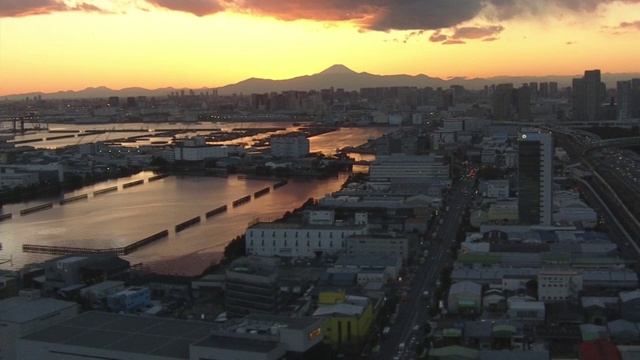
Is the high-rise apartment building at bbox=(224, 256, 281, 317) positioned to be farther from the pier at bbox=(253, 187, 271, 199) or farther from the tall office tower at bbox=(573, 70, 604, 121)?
the tall office tower at bbox=(573, 70, 604, 121)

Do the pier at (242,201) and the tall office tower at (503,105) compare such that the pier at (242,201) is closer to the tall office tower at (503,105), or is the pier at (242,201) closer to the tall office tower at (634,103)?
the tall office tower at (503,105)

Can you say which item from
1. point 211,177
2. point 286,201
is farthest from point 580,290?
point 211,177

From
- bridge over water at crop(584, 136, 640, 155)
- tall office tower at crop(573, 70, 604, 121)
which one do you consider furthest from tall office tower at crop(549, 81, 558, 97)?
bridge over water at crop(584, 136, 640, 155)

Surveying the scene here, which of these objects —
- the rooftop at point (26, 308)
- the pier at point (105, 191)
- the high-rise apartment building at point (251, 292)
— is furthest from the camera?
the pier at point (105, 191)

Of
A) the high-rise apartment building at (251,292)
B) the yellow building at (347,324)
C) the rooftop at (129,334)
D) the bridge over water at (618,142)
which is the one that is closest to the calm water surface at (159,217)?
the high-rise apartment building at (251,292)

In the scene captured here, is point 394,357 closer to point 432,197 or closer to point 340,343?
point 340,343

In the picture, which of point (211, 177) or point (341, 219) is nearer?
point (341, 219)
